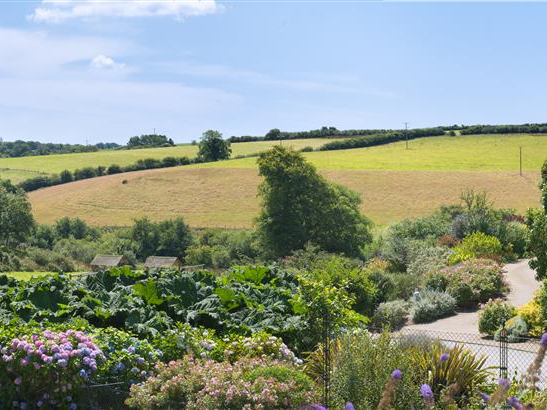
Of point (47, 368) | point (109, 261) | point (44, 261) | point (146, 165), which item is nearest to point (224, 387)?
point (47, 368)

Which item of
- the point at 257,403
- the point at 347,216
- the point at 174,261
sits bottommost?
the point at 174,261

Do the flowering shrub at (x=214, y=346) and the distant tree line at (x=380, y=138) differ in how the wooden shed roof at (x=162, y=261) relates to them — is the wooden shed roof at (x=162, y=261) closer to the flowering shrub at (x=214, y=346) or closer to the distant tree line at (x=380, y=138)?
the flowering shrub at (x=214, y=346)

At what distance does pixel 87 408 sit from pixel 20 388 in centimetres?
84

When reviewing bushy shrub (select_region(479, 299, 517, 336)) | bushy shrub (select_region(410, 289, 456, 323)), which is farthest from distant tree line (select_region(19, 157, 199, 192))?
bushy shrub (select_region(479, 299, 517, 336))

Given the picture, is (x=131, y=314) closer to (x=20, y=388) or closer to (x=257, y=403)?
(x=20, y=388)

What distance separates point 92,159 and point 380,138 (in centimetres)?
4356

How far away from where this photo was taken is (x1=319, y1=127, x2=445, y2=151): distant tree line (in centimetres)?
9931

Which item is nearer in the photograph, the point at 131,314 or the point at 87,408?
the point at 87,408

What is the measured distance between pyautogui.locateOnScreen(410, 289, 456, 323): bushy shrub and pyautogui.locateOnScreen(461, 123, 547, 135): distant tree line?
86674 mm

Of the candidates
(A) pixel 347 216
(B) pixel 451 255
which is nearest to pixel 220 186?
(A) pixel 347 216

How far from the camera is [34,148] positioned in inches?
5763

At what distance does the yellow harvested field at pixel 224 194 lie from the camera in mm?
68375

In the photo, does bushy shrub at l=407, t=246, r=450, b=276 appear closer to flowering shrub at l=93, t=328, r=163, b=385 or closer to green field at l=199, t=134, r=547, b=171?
flowering shrub at l=93, t=328, r=163, b=385

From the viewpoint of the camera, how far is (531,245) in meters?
14.4
